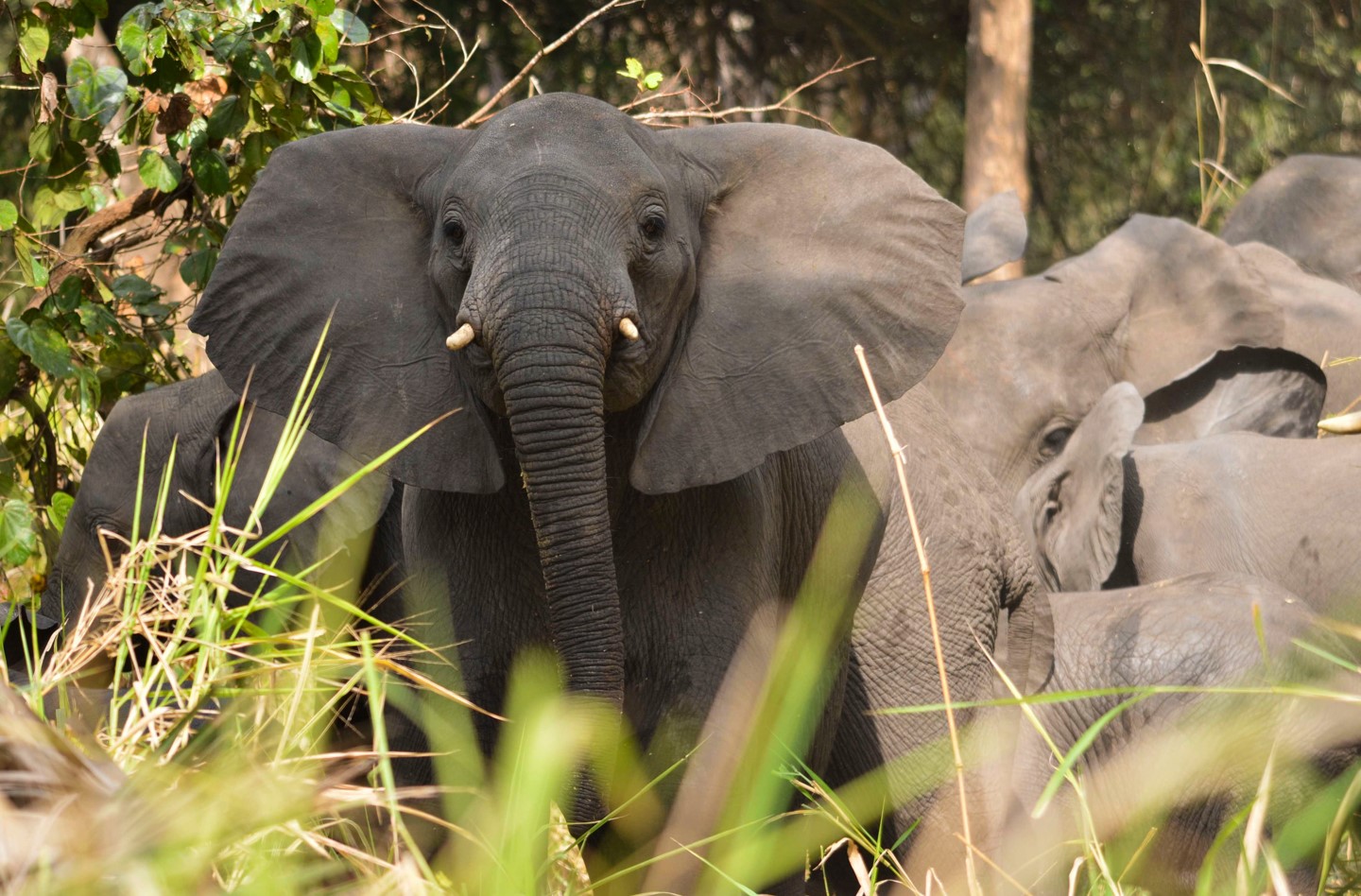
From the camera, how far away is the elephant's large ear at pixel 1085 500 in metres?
4.50

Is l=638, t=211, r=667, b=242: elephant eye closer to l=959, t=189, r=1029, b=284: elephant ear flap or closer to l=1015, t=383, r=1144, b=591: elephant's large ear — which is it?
l=1015, t=383, r=1144, b=591: elephant's large ear

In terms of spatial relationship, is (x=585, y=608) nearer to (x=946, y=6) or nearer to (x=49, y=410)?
(x=49, y=410)

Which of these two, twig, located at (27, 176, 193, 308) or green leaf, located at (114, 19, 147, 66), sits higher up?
green leaf, located at (114, 19, 147, 66)

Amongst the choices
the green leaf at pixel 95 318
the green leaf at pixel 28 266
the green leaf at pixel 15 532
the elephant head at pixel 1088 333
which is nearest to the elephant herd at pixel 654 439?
the green leaf at pixel 95 318

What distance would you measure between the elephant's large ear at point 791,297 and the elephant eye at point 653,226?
0.17m

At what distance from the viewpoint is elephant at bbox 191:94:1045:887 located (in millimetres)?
2346

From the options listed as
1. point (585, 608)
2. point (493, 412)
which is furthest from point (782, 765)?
point (493, 412)

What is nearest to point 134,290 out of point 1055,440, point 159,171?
point 159,171

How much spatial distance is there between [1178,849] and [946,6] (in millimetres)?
4476

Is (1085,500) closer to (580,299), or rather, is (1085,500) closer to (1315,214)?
(1315,214)

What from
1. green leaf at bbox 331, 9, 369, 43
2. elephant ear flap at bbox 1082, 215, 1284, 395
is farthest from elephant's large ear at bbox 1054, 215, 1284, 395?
green leaf at bbox 331, 9, 369, 43

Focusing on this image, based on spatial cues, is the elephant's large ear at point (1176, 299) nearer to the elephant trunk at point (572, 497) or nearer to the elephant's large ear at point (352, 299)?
the elephant's large ear at point (352, 299)

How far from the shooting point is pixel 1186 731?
3734 millimetres

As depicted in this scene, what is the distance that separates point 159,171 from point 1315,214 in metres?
4.00
